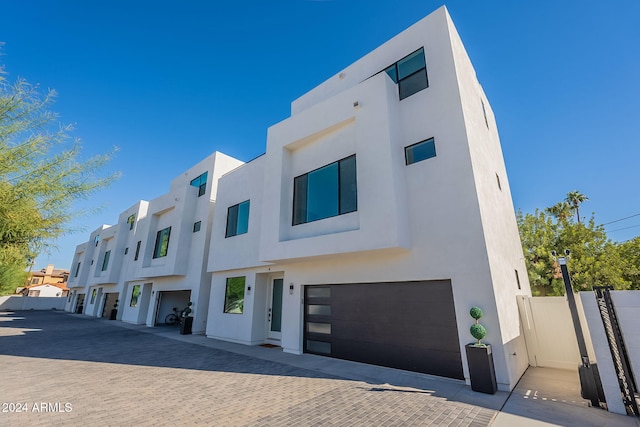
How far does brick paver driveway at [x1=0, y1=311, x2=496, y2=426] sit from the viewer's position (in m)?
3.88

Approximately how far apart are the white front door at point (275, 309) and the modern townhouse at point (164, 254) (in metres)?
4.91

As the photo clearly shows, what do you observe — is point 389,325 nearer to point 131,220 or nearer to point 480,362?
point 480,362

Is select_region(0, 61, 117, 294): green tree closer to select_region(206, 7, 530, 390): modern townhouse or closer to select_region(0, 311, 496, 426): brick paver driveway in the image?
select_region(0, 311, 496, 426): brick paver driveway

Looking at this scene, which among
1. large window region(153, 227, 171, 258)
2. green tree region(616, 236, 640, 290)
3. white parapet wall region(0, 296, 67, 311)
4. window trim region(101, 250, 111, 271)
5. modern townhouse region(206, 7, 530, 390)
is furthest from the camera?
white parapet wall region(0, 296, 67, 311)

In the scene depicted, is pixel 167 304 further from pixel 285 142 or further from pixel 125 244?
pixel 285 142

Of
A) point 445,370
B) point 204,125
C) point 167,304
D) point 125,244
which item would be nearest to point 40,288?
point 125,244

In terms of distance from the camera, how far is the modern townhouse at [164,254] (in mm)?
14086

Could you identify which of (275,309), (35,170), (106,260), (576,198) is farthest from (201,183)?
(576,198)

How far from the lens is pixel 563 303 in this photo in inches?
274

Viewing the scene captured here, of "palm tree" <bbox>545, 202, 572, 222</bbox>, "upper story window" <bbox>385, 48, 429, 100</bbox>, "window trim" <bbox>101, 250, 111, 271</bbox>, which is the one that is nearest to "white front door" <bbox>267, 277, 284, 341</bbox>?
"upper story window" <bbox>385, 48, 429, 100</bbox>

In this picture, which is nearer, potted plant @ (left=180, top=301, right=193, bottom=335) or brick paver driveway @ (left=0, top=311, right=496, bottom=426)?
brick paver driveway @ (left=0, top=311, right=496, bottom=426)

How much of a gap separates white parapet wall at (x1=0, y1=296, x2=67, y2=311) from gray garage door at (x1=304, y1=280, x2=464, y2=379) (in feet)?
124

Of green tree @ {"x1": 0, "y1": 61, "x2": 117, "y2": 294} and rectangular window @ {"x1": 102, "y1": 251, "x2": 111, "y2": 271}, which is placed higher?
rectangular window @ {"x1": 102, "y1": 251, "x2": 111, "y2": 271}

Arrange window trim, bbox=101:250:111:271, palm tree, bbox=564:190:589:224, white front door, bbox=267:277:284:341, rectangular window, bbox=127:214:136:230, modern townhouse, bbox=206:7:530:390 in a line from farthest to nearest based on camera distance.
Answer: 1. palm tree, bbox=564:190:589:224
2. window trim, bbox=101:250:111:271
3. rectangular window, bbox=127:214:136:230
4. white front door, bbox=267:277:284:341
5. modern townhouse, bbox=206:7:530:390
